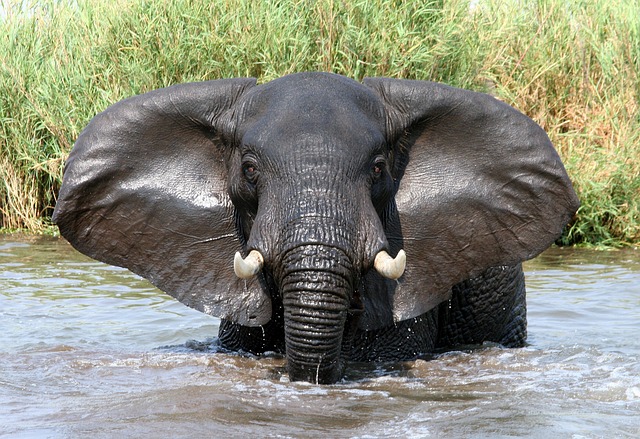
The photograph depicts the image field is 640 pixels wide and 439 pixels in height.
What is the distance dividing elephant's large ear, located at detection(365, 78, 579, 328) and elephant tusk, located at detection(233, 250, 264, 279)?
977 mm

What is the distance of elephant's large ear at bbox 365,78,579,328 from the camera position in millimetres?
5816

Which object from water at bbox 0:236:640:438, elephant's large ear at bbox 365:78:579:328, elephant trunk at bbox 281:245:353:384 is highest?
elephant's large ear at bbox 365:78:579:328

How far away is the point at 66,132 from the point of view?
39.1 feet

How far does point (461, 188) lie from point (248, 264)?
1447 millimetres

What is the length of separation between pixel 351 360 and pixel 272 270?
127 centimetres

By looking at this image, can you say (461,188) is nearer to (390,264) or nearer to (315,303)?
(390,264)

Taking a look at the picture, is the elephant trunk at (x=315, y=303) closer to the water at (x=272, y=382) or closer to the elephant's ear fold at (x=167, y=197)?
the water at (x=272, y=382)

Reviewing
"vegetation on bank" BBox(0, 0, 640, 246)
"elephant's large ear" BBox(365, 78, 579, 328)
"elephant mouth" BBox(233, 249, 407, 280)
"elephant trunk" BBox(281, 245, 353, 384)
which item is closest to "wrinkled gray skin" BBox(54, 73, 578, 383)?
"elephant's large ear" BBox(365, 78, 579, 328)

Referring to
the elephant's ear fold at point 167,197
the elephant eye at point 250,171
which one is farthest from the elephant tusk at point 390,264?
the elephant's ear fold at point 167,197

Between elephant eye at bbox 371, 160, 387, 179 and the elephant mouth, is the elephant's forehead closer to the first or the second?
elephant eye at bbox 371, 160, 387, 179

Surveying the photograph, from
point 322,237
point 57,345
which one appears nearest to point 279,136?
point 322,237

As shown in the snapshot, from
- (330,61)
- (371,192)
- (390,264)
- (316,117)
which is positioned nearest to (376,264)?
(390,264)

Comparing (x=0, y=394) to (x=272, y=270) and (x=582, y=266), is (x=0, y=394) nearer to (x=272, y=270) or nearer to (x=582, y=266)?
(x=272, y=270)

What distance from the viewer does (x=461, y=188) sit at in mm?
5910
